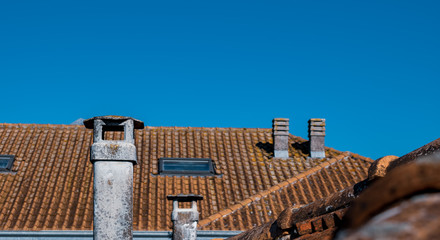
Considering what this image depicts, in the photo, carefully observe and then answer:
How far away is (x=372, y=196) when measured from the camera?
2.94 feet

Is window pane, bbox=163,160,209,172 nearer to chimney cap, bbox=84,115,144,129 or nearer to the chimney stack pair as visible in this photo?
the chimney stack pair

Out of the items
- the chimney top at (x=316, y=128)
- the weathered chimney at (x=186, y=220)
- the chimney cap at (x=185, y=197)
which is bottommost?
the weathered chimney at (x=186, y=220)

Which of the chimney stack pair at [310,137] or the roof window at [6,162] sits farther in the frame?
the chimney stack pair at [310,137]

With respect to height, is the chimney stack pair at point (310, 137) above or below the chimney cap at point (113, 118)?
above

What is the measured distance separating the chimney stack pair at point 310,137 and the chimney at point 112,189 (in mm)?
9755

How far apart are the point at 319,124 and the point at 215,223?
536 centimetres

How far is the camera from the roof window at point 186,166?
47.4 ft

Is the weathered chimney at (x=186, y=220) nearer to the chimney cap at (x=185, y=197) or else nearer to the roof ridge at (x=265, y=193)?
the chimney cap at (x=185, y=197)

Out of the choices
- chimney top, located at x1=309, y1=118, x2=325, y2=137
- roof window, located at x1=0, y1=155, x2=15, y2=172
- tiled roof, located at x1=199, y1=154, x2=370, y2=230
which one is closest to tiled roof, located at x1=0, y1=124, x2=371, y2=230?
tiled roof, located at x1=199, y1=154, x2=370, y2=230

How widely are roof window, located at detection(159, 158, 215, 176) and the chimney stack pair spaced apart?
217 centimetres

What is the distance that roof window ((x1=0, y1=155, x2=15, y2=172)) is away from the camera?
14025 millimetres

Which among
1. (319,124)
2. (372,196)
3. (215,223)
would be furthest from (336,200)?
(319,124)

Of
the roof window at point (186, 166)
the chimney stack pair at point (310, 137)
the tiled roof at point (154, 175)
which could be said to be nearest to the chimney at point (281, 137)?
the chimney stack pair at point (310, 137)

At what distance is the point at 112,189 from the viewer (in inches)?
251
